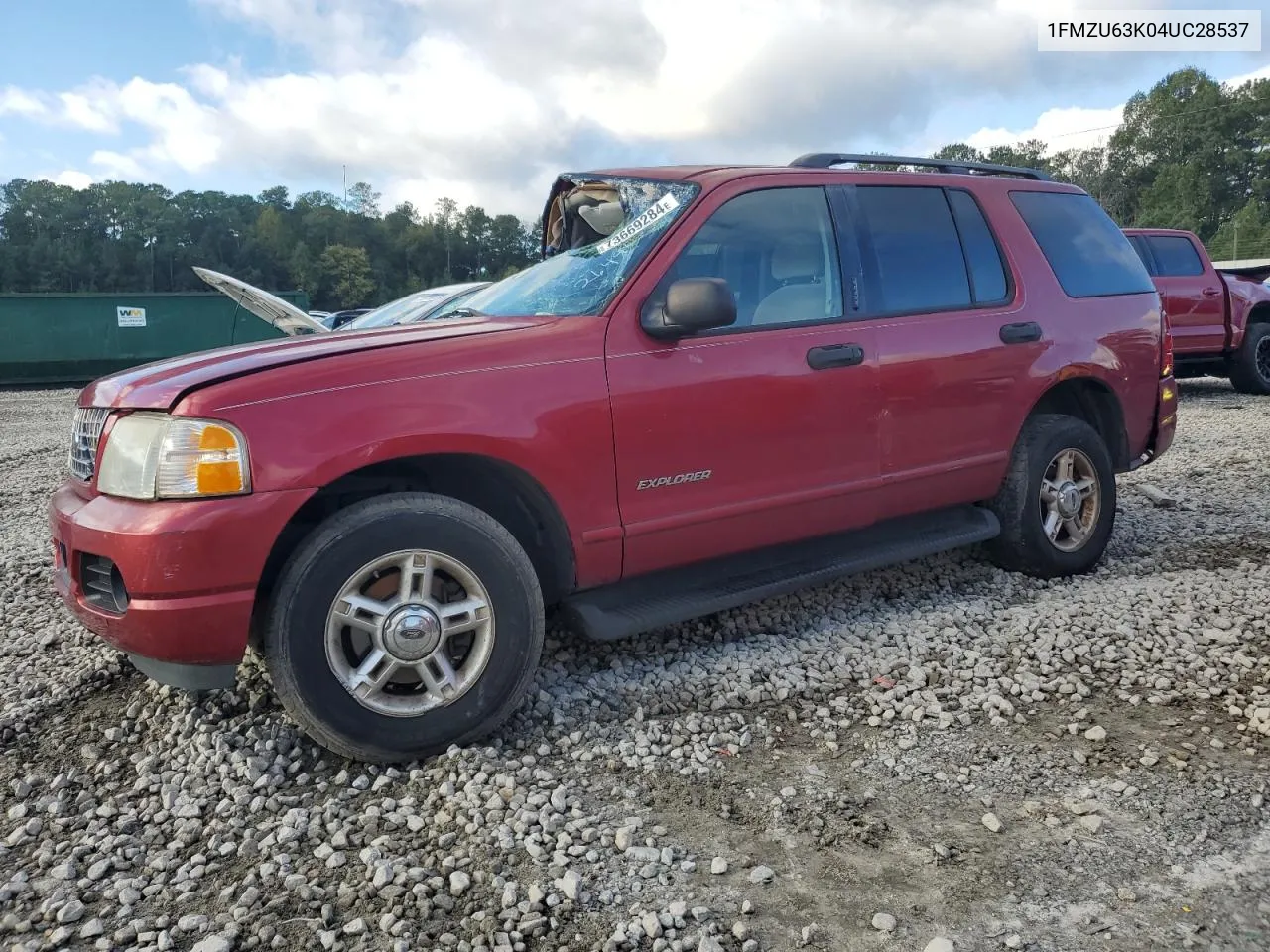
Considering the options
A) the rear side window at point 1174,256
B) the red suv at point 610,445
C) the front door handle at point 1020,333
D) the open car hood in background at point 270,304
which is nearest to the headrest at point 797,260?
the red suv at point 610,445

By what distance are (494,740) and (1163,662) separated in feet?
7.94

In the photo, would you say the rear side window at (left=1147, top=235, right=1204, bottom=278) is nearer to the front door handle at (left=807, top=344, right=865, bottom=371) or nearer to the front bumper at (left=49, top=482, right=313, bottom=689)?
the front door handle at (left=807, top=344, right=865, bottom=371)

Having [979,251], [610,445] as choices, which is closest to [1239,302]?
[979,251]

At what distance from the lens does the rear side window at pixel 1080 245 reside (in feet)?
14.8

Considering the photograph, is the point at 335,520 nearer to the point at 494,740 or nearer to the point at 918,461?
the point at 494,740

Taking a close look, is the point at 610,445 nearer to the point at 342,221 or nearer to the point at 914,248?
the point at 914,248

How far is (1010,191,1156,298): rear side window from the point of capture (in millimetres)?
4496

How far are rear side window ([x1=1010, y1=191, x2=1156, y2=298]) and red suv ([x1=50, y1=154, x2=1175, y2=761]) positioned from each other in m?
0.02

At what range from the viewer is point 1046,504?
443cm

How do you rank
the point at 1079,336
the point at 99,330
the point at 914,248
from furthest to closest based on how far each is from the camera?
1. the point at 99,330
2. the point at 1079,336
3. the point at 914,248

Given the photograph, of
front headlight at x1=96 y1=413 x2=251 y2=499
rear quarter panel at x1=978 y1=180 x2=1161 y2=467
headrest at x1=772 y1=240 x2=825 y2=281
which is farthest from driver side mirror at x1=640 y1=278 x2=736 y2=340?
rear quarter panel at x1=978 y1=180 x2=1161 y2=467

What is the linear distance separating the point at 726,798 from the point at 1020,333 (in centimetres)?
264

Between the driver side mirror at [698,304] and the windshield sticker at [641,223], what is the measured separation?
1.43 feet

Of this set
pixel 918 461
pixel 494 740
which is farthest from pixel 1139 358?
pixel 494 740
